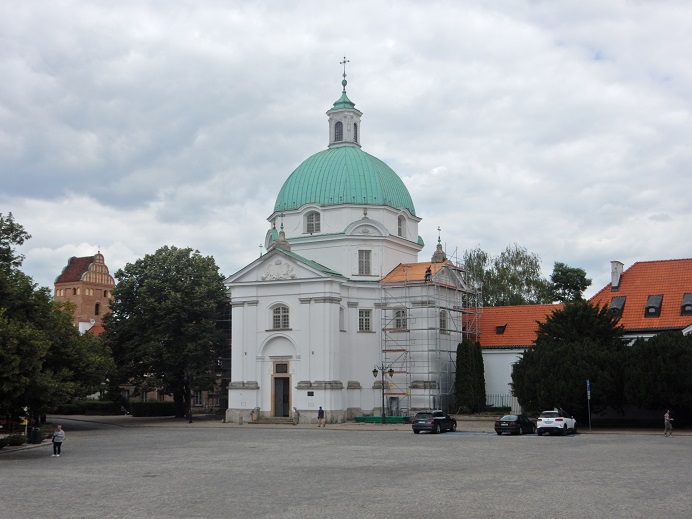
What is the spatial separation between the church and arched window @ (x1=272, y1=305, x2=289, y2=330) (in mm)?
74

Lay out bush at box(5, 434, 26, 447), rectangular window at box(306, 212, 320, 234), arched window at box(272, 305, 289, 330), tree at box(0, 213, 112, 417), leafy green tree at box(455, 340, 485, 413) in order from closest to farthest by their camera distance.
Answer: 1. tree at box(0, 213, 112, 417)
2. bush at box(5, 434, 26, 447)
3. leafy green tree at box(455, 340, 485, 413)
4. arched window at box(272, 305, 289, 330)
5. rectangular window at box(306, 212, 320, 234)

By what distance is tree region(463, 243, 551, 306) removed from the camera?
75438 mm

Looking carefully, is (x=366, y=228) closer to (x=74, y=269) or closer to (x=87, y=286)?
(x=87, y=286)

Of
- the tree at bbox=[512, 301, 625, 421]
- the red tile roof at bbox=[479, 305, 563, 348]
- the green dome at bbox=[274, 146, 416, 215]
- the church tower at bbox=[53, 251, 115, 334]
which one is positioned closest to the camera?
the tree at bbox=[512, 301, 625, 421]

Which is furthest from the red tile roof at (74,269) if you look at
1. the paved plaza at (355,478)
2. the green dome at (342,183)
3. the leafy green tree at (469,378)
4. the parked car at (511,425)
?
the parked car at (511,425)

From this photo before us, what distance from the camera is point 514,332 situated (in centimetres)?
5722

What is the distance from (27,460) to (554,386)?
27049 millimetres

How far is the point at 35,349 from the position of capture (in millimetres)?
32625

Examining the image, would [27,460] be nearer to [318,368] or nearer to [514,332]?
[318,368]

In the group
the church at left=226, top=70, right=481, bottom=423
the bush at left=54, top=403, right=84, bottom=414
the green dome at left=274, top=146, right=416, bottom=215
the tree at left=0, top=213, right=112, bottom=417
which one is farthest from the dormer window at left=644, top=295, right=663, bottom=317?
the bush at left=54, top=403, right=84, bottom=414

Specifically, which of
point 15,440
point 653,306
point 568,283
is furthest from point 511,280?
point 15,440

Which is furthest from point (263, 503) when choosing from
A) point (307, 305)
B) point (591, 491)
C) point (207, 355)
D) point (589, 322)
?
point (207, 355)

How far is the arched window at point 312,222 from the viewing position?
58.6 metres

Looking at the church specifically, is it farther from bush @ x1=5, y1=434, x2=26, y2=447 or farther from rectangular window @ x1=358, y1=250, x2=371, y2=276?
bush @ x1=5, y1=434, x2=26, y2=447
